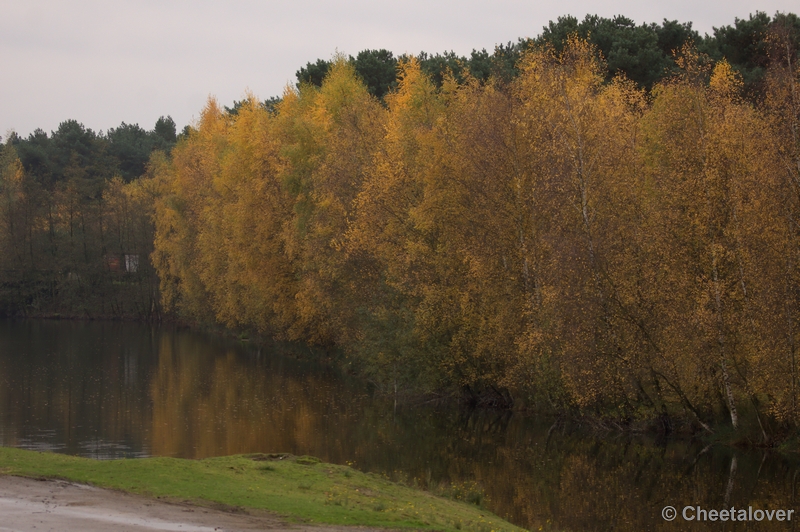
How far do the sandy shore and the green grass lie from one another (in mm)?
603

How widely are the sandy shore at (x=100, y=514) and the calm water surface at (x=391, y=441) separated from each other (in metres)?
8.02

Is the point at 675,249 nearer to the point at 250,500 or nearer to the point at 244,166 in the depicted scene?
the point at 250,500

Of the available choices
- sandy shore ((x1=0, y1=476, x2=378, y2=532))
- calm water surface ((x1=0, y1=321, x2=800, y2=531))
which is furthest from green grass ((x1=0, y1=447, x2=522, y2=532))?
calm water surface ((x1=0, y1=321, x2=800, y2=531))

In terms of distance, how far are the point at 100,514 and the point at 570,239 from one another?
827 inches

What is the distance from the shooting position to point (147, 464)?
63.8ft

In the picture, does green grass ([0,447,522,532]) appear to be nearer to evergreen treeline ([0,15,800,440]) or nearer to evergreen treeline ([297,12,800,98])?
evergreen treeline ([0,15,800,440])

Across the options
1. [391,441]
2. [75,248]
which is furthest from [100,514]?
[75,248]

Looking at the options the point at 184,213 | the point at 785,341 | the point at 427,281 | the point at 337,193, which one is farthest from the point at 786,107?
the point at 184,213

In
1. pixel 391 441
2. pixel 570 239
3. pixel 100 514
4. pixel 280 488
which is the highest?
pixel 570 239

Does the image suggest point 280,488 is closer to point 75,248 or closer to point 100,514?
point 100,514

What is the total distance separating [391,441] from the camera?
30.6 m

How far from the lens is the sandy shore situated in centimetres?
1312

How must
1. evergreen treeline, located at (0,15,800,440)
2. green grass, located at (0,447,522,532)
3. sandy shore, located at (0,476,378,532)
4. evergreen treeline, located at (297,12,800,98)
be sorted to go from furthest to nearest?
evergreen treeline, located at (297,12,800,98) → evergreen treeline, located at (0,15,800,440) → green grass, located at (0,447,522,532) → sandy shore, located at (0,476,378,532)

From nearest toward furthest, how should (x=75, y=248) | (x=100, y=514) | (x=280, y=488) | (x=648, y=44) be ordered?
(x=100, y=514) < (x=280, y=488) < (x=648, y=44) < (x=75, y=248)
